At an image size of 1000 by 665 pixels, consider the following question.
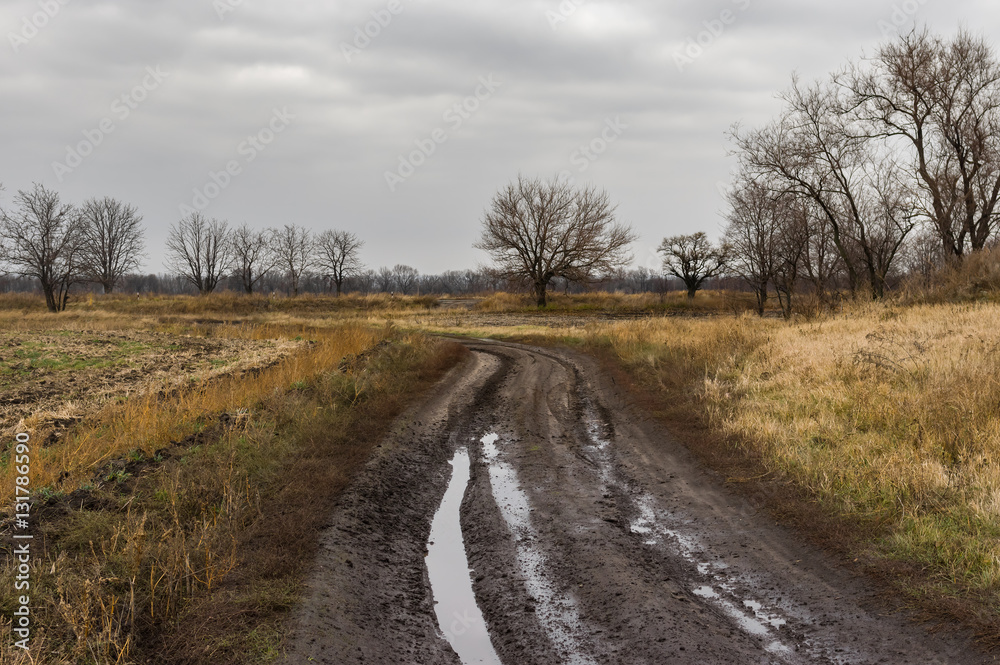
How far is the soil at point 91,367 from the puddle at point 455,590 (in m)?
5.64

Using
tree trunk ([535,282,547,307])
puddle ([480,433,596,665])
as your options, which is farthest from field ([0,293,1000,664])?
tree trunk ([535,282,547,307])

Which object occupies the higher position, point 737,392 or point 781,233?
point 781,233

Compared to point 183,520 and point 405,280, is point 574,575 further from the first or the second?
point 405,280

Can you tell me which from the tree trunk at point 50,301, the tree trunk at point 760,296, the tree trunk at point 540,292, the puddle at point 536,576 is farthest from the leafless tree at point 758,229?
the tree trunk at point 50,301

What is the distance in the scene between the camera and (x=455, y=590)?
5.54 metres

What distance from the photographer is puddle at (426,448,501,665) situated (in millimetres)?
4637

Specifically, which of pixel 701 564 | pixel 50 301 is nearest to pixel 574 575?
pixel 701 564

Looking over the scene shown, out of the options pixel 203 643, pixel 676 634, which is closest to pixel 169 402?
pixel 203 643

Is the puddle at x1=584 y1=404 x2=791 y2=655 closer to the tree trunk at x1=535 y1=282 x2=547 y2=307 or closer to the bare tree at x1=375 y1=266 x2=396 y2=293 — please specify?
the tree trunk at x1=535 y1=282 x2=547 y2=307

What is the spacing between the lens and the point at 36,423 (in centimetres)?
891

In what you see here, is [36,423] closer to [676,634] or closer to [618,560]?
[618,560]

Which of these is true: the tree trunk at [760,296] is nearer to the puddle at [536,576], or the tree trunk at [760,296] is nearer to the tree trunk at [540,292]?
the tree trunk at [540,292]

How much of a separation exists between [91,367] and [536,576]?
605 inches

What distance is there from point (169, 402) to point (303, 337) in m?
14.7
